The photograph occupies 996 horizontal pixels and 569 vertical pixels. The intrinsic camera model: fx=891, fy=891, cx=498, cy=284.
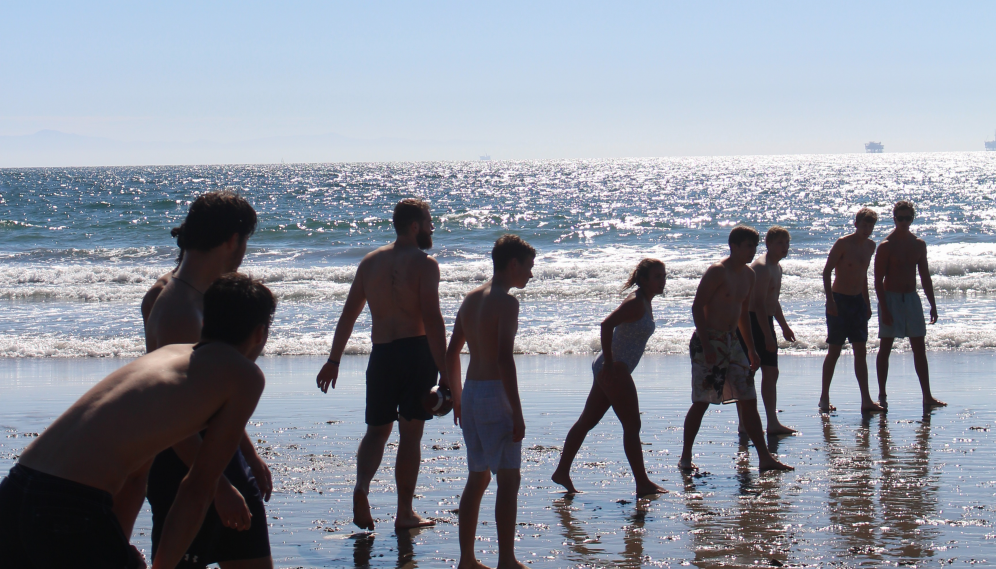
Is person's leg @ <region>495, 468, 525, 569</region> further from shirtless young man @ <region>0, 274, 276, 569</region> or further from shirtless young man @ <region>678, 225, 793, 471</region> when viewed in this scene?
shirtless young man @ <region>678, 225, 793, 471</region>

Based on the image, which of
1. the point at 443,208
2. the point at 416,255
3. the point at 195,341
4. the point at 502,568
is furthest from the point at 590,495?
the point at 443,208

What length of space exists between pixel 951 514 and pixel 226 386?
3.94 m

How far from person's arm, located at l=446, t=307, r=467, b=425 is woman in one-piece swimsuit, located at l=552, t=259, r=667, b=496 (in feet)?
3.79

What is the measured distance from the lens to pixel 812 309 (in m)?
15.2

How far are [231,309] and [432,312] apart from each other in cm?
204

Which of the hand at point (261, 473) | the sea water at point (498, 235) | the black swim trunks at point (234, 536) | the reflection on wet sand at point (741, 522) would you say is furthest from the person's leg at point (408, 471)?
the sea water at point (498, 235)

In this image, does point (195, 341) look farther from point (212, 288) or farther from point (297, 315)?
point (297, 315)

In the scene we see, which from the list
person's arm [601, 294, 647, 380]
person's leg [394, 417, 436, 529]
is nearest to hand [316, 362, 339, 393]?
person's leg [394, 417, 436, 529]

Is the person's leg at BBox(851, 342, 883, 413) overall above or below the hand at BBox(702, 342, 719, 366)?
below

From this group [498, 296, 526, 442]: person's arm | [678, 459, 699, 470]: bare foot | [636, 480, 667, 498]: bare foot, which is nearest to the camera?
[498, 296, 526, 442]: person's arm

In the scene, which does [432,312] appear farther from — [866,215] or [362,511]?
[866,215]

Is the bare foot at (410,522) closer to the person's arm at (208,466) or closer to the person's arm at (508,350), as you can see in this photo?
the person's arm at (508,350)

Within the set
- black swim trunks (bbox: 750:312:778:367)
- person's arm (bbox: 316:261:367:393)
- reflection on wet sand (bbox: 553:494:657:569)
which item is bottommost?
reflection on wet sand (bbox: 553:494:657:569)

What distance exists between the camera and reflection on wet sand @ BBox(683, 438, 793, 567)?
4.10 meters
